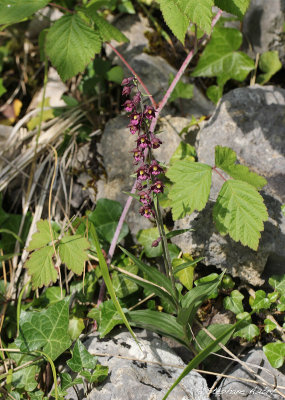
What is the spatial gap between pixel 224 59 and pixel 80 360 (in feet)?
8.35

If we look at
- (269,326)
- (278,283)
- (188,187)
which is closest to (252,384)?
(269,326)

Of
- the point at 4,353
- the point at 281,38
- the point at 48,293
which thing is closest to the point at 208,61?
the point at 281,38

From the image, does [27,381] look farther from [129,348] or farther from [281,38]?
[281,38]

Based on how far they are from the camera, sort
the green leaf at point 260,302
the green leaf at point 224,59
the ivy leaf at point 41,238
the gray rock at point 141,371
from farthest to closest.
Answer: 1. the green leaf at point 224,59
2. the ivy leaf at point 41,238
3. the green leaf at point 260,302
4. the gray rock at point 141,371

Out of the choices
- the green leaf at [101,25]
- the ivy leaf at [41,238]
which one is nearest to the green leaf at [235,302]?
the ivy leaf at [41,238]

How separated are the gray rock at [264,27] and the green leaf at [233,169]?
4.98 ft

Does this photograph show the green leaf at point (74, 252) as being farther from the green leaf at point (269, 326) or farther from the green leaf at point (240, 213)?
the green leaf at point (269, 326)

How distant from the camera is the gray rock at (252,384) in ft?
7.06

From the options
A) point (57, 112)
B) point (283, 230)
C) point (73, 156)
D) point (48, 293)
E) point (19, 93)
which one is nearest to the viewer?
point (283, 230)

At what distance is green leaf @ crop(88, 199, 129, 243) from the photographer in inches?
115

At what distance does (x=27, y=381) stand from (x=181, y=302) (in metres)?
1.03

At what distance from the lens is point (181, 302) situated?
234 centimetres

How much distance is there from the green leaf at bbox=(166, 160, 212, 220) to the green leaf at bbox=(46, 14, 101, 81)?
37.9 inches

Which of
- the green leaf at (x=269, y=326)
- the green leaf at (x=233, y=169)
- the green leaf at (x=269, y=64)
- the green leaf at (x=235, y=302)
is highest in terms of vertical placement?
the green leaf at (x=269, y=64)
